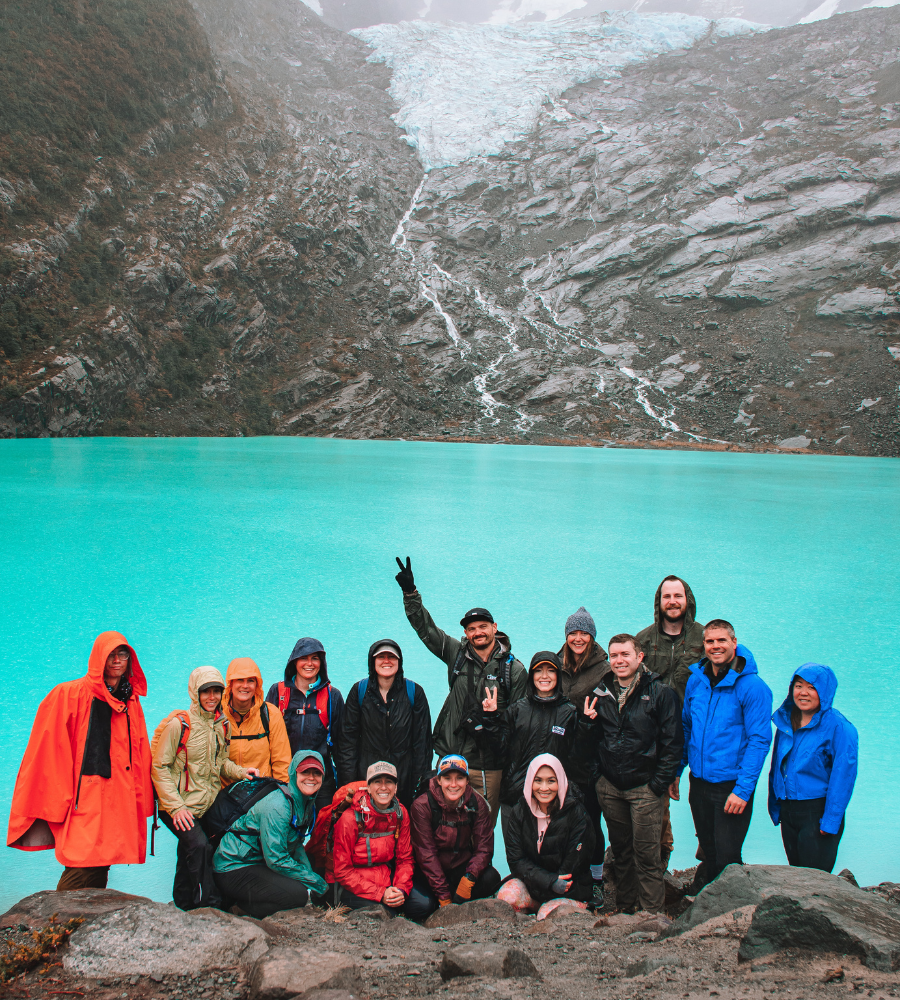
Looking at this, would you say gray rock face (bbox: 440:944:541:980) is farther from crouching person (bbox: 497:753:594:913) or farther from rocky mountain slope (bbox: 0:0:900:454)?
rocky mountain slope (bbox: 0:0:900:454)

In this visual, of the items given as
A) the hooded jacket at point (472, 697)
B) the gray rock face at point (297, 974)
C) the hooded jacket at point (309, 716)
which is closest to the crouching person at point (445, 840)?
the hooded jacket at point (472, 697)

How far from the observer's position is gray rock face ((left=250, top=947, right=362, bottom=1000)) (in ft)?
7.06

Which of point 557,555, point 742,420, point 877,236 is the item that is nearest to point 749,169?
point 877,236

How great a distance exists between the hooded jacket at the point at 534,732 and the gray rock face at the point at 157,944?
4.94 ft

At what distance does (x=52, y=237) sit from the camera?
43594 millimetres

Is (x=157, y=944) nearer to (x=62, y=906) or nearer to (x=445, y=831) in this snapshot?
(x=62, y=906)

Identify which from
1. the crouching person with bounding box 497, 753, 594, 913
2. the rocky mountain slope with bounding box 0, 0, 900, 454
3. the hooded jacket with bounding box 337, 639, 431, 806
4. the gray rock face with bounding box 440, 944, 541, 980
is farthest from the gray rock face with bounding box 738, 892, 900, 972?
the rocky mountain slope with bounding box 0, 0, 900, 454

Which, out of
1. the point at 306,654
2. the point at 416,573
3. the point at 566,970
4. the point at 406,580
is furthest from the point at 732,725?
the point at 416,573

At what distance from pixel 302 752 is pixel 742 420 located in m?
55.5

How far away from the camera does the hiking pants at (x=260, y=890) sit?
124 inches

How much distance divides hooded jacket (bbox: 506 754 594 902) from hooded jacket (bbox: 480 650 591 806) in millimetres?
223

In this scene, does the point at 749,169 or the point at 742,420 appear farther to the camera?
the point at 749,169

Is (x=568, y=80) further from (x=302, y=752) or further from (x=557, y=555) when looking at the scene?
(x=302, y=752)

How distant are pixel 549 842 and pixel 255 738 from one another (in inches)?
64.4
